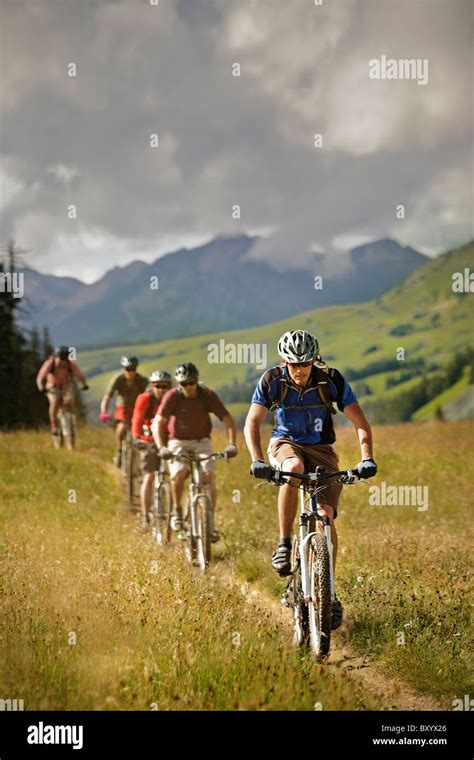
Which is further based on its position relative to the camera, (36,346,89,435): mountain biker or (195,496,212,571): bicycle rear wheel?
(36,346,89,435): mountain biker

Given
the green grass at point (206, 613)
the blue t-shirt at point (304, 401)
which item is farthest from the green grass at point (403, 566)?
the blue t-shirt at point (304, 401)

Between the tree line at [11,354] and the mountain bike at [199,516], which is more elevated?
the tree line at [11,354]

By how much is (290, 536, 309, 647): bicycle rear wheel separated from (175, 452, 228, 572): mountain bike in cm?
310

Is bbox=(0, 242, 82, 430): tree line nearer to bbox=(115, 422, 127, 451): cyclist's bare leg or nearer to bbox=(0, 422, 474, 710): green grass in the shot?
bbox=(115, 422, 127, 451): cyclist's bare leg

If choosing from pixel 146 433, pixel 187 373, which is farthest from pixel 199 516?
→ pixel 146 433

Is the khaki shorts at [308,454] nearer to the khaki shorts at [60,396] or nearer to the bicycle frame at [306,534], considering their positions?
→ the bicycle frame at [306,534]

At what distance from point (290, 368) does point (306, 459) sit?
1.02 m

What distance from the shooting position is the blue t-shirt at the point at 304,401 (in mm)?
7848

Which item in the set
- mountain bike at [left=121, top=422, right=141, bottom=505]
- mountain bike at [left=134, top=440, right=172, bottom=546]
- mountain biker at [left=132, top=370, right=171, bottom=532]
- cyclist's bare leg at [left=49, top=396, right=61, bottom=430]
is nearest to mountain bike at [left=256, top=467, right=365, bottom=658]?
mountain bike at [left=134, top=440, right=172, bottom=546]

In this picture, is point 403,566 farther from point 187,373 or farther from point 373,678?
point 187,373

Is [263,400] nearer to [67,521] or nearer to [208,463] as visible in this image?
[208,463]

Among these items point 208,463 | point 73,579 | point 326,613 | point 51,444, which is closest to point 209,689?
point 326,613

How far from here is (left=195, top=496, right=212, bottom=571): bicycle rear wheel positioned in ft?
36.6

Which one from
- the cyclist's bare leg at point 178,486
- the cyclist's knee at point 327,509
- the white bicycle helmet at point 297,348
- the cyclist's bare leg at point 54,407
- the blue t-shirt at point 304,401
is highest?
the cyclist's bare leg at point 54,407
